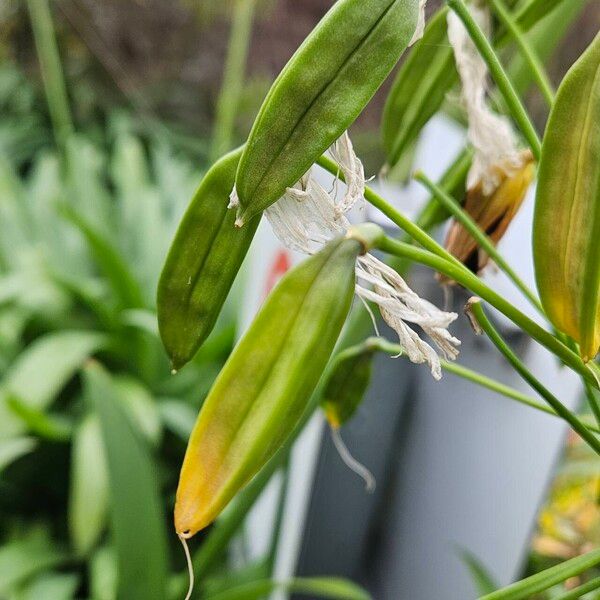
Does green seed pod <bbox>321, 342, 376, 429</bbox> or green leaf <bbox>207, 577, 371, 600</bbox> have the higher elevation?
green seed pod <bbox>321, 342, 376, 429</bbox>

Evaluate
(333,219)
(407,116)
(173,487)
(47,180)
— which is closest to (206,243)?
(333,219)

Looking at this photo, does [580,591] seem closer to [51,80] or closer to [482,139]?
[482,139]

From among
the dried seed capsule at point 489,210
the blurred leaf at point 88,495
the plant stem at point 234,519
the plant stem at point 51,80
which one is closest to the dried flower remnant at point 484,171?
the dried seed capsule at point 489,210

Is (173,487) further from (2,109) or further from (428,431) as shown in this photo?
(2,109)

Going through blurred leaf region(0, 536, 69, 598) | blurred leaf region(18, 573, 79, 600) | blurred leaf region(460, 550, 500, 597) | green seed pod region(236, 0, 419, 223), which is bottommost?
blurred leaf region(460, 550, 500, 597)

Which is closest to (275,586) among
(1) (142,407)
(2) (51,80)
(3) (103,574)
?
(3) (103,574)

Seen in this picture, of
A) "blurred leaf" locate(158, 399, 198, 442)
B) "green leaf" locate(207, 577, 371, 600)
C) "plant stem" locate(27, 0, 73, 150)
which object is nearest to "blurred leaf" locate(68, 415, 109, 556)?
"blurred leaf" locate(158, 399, 198, 442)

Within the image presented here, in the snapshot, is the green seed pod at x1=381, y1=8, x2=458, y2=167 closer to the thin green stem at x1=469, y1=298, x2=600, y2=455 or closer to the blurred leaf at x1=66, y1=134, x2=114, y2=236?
the thin green stem at x1=469, y1=298, x2=600, y2=455
